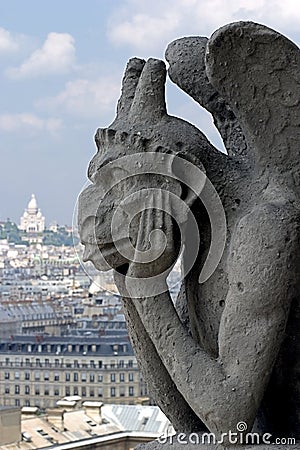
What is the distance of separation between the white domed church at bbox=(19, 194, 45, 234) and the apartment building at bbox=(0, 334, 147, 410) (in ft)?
7.12

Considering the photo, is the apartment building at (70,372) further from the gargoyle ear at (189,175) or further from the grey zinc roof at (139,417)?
the gargoyle ear at (189,175)

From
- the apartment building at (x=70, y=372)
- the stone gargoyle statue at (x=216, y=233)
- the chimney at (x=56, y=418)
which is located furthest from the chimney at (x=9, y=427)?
the stone gargoyle statue at (x=216, y=233)

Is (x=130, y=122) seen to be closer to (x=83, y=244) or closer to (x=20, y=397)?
(x=83, y=244)

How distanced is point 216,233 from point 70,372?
5.46m

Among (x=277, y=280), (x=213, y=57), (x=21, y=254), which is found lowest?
(x=277, y=280)

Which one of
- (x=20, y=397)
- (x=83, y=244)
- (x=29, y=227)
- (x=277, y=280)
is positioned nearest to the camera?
(x=277, y=280)

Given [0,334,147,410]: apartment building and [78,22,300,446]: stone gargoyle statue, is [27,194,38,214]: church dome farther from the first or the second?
[78,22,300,446]: stone gargoyle statue

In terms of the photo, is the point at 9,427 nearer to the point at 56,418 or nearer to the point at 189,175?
the point at 56,418

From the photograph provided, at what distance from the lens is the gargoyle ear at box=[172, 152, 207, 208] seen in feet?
3.95

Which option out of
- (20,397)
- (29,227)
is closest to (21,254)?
(29,227)

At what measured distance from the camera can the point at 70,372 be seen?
21.5ft

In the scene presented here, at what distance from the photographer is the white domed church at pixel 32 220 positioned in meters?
9.05

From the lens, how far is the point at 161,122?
1227 millimetres

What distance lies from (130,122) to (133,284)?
22 centimetres
